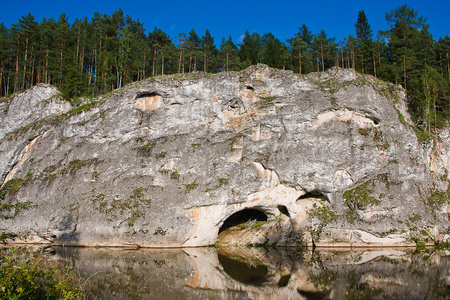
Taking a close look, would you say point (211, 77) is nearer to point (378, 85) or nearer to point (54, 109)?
point (378, 85)

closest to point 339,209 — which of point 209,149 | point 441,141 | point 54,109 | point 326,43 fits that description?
point 209,149

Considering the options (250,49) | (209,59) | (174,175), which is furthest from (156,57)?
(174,175)

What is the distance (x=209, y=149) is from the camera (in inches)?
944

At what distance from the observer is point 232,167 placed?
23.1 m

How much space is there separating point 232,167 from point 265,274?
33.0ft

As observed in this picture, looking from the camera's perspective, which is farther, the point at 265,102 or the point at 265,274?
the point at 265,102

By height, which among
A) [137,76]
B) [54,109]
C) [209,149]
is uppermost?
[137,76]

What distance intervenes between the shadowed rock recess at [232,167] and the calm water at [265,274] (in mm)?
2439

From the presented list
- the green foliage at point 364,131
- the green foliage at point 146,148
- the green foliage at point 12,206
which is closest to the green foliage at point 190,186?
the green foliage at point 146,148

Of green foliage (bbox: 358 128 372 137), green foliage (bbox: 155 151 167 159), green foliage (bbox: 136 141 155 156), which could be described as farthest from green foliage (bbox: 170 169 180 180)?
green foliage (bbox: 358 128 372 137)

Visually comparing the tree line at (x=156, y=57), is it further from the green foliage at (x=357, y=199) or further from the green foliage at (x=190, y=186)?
the green foliage at (x=190, y=186)

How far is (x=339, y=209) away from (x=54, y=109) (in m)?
26.4

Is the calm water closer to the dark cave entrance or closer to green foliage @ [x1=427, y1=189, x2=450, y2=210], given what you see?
green foliage @ [x1=427, y1=189, x2=450, y2=210]

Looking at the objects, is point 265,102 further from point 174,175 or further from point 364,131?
point 174,175
